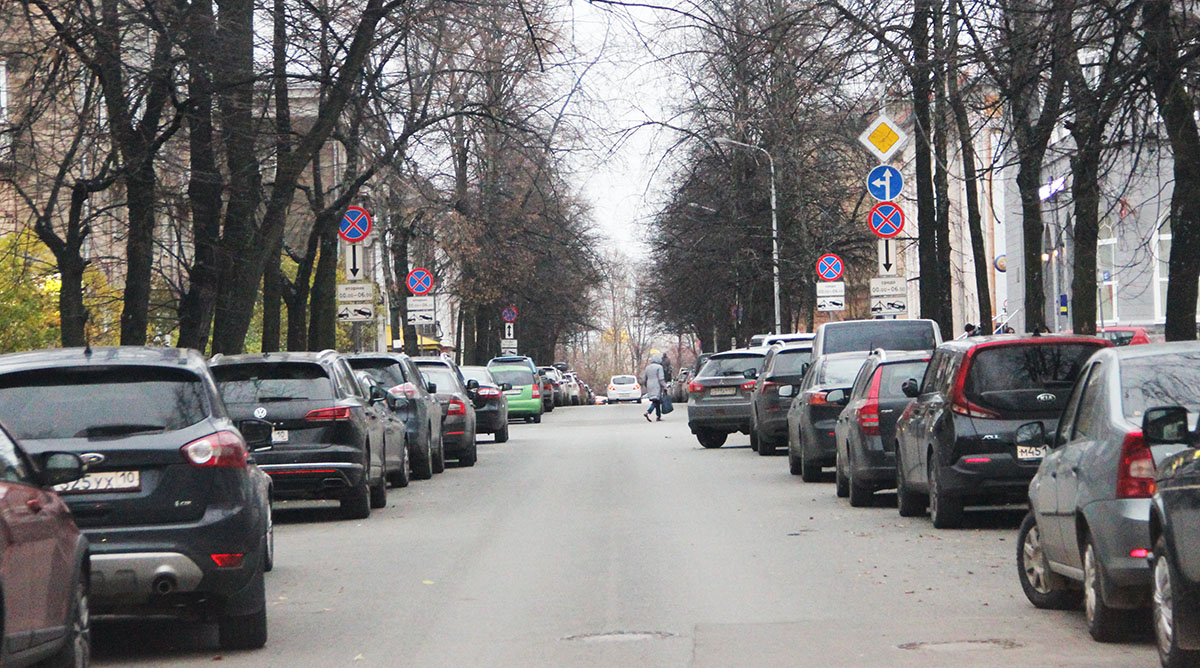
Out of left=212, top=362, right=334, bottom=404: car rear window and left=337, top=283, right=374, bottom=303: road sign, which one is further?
left=337, top=283, right=374, bottom=303: road sign

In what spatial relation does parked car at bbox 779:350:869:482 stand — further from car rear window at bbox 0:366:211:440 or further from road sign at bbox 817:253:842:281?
road sign at bbox 817:253:842:281

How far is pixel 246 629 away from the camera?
9312 mm

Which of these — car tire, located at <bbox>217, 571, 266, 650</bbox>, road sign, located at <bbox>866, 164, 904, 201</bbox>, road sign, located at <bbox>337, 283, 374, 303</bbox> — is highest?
road sign, located at <bbox>866, 164, 904, 201</bbox>

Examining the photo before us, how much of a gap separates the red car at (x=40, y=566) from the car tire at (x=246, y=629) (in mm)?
1495

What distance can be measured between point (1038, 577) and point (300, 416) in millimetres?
8333

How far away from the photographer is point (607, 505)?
18297mm

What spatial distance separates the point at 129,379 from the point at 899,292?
23384 mm

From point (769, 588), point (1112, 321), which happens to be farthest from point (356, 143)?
point (1112, 321)

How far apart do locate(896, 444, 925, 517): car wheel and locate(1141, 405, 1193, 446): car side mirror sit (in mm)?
8450

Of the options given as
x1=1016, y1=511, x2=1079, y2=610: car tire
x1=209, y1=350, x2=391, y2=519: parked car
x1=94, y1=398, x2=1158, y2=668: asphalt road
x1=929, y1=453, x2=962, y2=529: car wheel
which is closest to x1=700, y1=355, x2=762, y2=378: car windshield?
x1=94, y1=398, x2=1158, y2=668: asphalt road

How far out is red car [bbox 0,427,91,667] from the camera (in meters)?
6.63

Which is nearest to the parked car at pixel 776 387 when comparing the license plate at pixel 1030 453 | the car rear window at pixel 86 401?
the license plate at pixel 1030 453

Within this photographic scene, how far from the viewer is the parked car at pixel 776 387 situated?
2562cm

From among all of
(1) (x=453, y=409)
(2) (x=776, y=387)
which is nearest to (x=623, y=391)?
(1) (x=453, y=409)
